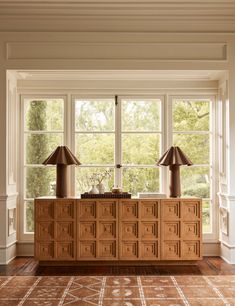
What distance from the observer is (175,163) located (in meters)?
6.55

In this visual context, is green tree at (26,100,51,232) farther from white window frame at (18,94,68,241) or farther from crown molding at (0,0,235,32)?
crown molding at (0,0,235,32)

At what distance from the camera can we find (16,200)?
275 inches

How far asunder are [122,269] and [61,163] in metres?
1.58

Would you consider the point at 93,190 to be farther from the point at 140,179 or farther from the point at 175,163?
the point at 175,163

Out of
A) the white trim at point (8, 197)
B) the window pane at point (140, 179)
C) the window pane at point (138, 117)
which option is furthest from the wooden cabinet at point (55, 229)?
the window pane at point (138, 117)

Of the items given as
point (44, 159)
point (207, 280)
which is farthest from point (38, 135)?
point (207, 280)

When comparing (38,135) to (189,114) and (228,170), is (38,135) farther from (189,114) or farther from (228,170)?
(228,170)

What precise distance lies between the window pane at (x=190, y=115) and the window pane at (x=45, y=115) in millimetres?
1674

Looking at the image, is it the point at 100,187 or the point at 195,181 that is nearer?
the point at 100,187

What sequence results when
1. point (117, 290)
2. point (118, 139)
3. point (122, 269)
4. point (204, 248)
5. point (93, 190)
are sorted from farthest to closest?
point (118, 139)
point (204, 248)
point (93, 190)
point (122, 269)
point (117, 290)

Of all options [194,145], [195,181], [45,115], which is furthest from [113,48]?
[195,181]

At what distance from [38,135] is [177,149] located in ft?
6.70

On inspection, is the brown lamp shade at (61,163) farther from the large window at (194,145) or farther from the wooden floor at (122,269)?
the large window at (194,145)

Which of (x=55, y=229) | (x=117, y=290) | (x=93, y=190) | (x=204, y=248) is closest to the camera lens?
(x=117, y=290)
